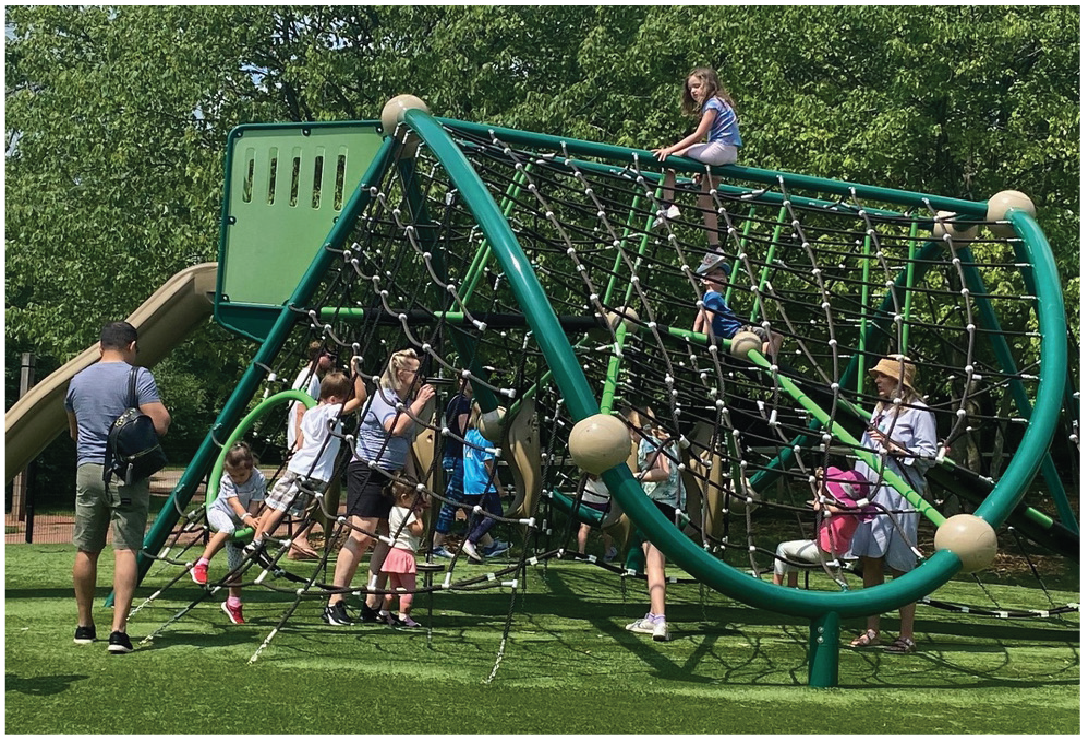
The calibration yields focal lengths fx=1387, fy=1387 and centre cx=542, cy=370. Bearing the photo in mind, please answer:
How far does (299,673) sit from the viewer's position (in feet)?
20.2

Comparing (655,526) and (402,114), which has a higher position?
(402,114)

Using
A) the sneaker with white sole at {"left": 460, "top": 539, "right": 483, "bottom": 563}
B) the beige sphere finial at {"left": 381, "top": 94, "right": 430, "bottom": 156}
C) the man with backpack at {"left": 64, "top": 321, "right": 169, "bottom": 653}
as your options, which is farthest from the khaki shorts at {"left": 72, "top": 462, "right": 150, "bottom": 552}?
the beige sphere finial at {"left": 381, "top": 94, "right": 430, "bottom": 156}

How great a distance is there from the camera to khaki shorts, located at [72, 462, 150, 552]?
21.6 ft

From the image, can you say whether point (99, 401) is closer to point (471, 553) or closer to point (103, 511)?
point (103, 511)

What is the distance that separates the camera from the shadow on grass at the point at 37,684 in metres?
5.52

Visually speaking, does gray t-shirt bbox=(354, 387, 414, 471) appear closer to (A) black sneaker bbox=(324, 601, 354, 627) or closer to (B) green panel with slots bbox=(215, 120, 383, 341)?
(A) black sneaker bbox=(324, 601, 354, 627)

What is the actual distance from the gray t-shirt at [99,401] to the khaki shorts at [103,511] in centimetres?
10

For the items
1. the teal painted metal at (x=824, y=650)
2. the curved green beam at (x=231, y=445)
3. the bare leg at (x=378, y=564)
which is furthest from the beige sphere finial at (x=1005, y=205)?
the curved green beam at (x=231, y=445)

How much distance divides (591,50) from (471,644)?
10.9m

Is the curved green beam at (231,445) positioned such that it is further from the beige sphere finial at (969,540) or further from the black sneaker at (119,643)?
the beige sphere finial at (969,540)

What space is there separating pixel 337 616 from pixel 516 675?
1.75 m

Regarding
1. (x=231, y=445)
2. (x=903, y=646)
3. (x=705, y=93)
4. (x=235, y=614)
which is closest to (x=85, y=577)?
(x=235, y=614)

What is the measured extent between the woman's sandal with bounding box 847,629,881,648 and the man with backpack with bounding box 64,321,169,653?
3853mm

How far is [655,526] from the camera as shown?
5.98m
